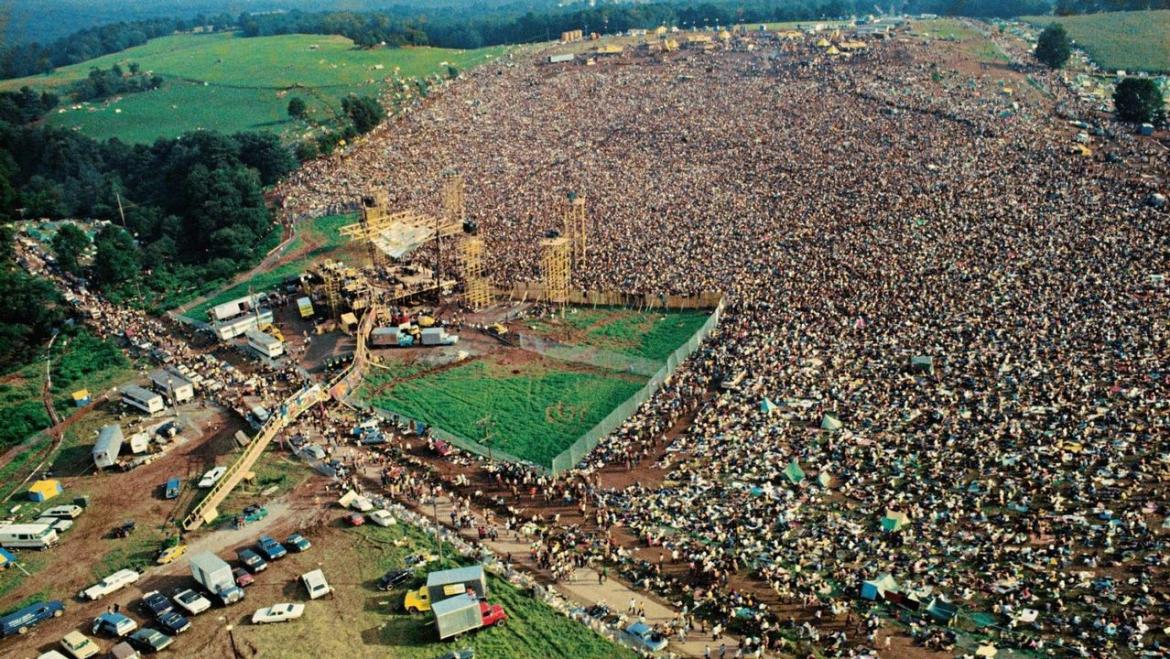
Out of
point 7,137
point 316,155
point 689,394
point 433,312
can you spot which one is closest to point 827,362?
point 689,394

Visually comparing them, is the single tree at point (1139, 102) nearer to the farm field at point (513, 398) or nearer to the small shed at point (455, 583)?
the farm field at point (513, 398)

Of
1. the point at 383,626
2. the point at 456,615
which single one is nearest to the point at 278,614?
the point at 383,626

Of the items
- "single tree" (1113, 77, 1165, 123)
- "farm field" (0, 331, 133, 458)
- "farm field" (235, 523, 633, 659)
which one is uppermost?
"single tree" (1113, 77, 1165, 123)

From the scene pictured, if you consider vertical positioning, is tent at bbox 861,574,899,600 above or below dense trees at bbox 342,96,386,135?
below

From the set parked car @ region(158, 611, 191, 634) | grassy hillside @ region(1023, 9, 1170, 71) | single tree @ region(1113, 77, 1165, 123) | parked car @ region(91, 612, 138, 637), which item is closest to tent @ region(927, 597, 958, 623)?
parked car @ region(158, 611, 191, 634)

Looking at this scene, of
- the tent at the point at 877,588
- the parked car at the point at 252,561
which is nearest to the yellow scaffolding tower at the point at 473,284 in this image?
the parked car at the point at 252,561

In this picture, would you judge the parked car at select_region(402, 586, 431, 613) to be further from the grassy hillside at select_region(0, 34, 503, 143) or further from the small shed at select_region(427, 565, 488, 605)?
the grassy hillside at select_region(0, 34, 503, 143)
